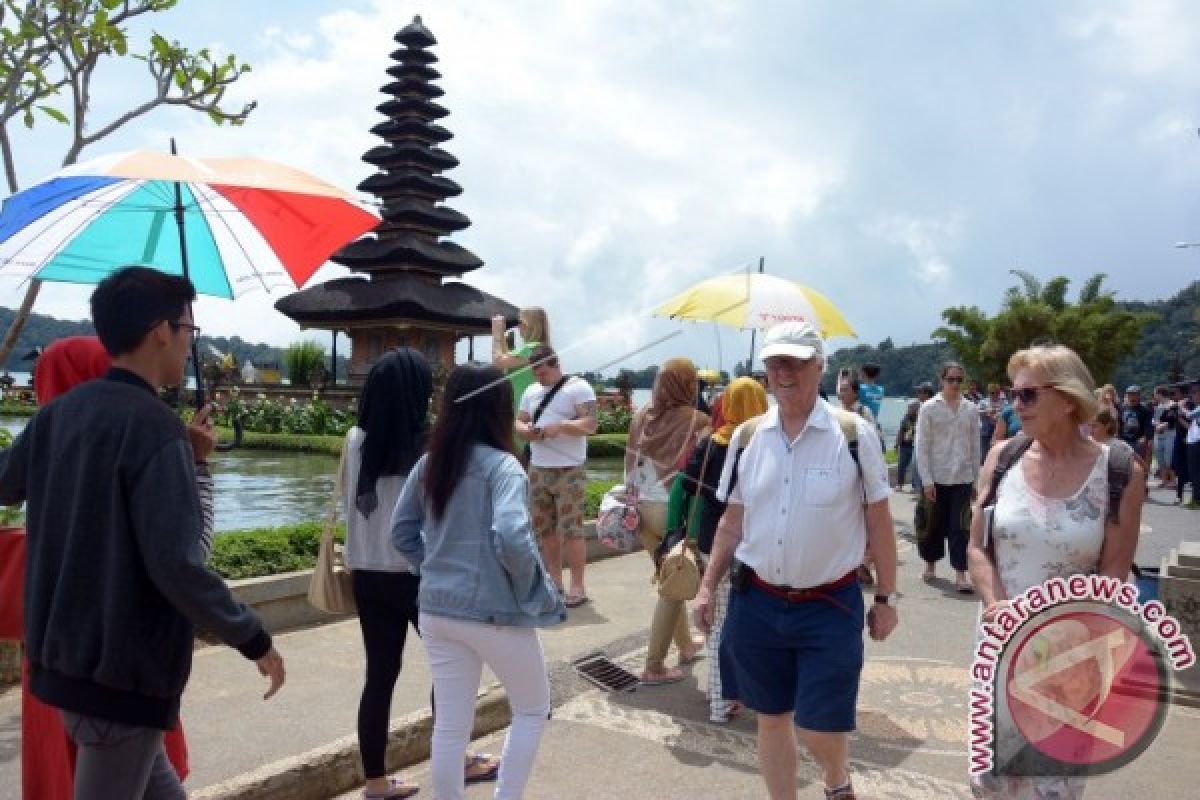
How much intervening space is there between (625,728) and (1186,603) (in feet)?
10.3

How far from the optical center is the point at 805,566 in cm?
319

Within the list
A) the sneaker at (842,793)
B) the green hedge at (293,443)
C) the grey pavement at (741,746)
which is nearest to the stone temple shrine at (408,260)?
the green hedge at (293,443)

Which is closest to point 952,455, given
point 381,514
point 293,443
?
point 381,514

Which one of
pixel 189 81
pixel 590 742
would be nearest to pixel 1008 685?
pixel 590 742

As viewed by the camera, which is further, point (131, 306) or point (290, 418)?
point (290, 418)

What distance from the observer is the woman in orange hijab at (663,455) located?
5.37 m

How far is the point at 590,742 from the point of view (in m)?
4.60

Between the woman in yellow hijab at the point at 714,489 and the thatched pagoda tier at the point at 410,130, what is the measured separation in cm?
3251

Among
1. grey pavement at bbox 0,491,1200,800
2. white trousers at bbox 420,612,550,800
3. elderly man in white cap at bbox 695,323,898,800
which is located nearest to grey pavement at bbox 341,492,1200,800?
grey pavement at bbox 0,491,1200,800

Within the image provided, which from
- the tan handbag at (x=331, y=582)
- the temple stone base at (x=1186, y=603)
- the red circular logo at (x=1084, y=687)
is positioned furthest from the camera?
the temple stone base at (x=1186, y=603)

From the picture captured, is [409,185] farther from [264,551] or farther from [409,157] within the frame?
[264,551]

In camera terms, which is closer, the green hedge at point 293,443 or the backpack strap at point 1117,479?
the backpack strap at point 1117,479

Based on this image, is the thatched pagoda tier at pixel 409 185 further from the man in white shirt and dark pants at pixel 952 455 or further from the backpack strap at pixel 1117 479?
the backpack strap at pixel 1117 479

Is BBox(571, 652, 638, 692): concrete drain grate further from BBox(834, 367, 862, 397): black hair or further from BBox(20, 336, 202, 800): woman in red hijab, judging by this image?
BBox(834, 367, 862, 397): black hair
